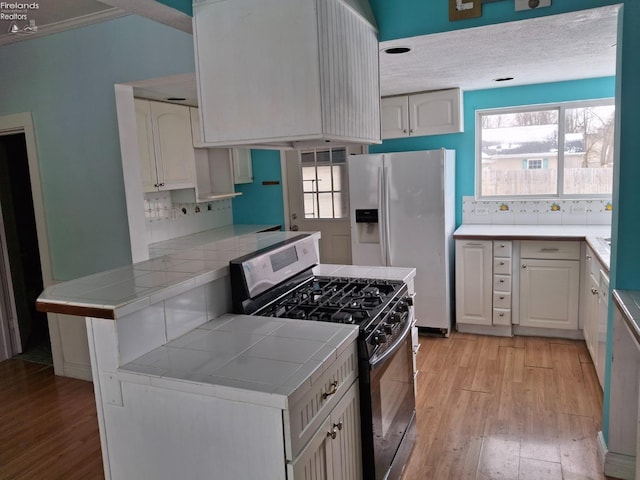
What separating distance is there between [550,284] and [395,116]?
6.50ft

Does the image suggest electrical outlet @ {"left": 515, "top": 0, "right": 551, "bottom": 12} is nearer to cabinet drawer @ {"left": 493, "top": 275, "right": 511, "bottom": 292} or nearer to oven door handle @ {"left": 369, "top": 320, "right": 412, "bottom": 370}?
oven door handle @ {"left": 369, "top": 320, "right": 412, "bottom": 370}

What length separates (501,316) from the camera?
410cm

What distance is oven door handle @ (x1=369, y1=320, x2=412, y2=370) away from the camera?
6.16ft

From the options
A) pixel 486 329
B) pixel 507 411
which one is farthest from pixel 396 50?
pixel 486 329

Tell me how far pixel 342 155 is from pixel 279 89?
116 inches

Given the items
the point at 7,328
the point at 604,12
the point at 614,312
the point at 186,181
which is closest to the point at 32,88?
the point at 186,181

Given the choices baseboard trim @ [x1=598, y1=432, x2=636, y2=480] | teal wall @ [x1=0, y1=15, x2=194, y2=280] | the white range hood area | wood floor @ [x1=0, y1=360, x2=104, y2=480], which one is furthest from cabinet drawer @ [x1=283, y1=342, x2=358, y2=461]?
teal wall @ [x1=0, y1=15, x2=194, y2=280]

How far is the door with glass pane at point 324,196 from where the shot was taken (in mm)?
5012

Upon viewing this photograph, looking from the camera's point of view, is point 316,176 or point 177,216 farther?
point 316,176

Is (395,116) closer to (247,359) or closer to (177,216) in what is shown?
(177,216)

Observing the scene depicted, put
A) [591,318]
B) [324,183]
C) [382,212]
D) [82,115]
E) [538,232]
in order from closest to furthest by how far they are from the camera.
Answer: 1. [82,115]
2. [591,318]
3. [538,232]
4. [382,212]
5. [324,183]

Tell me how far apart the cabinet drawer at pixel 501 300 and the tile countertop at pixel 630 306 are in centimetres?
188

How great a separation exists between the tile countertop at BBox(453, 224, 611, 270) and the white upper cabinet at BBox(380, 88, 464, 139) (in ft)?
3.04

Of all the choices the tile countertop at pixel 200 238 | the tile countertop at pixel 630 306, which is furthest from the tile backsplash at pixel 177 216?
the tile countertop at pixel 630 306
